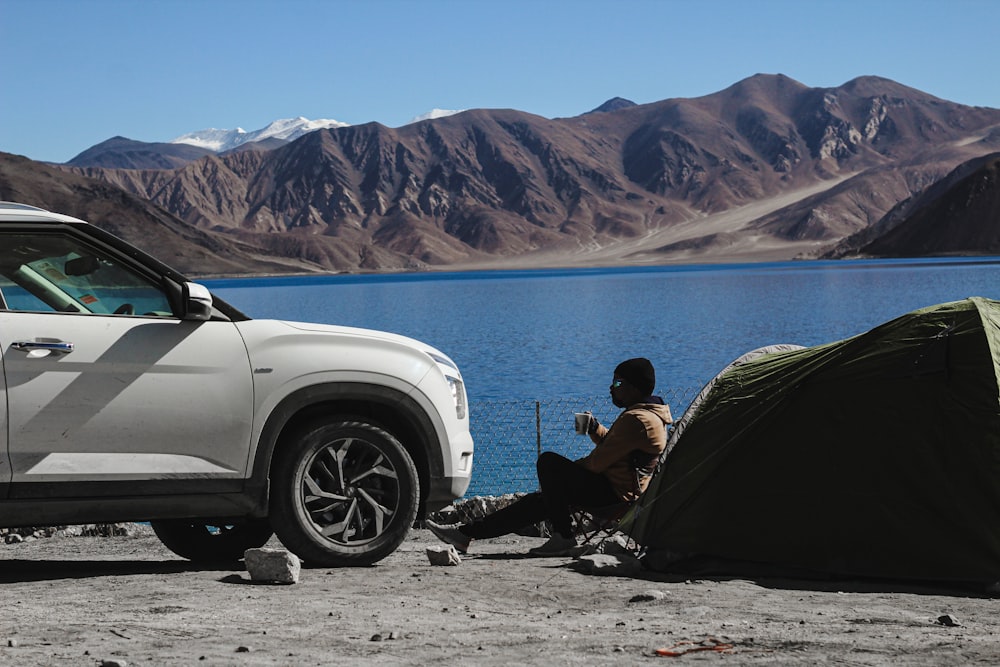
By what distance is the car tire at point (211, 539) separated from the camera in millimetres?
8578

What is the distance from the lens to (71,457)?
22.6 ft

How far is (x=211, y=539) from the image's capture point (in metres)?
8.73

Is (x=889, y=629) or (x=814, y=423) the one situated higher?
(x=814, y=423)

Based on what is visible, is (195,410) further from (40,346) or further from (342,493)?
(342,493)

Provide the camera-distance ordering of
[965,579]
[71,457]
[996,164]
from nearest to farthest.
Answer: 1. [71,457]
2. [965,579]
3. [996,164]

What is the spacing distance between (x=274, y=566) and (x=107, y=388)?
1.38 meters

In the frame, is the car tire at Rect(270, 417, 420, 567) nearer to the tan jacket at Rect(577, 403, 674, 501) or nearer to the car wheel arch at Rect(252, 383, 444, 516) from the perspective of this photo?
the car wheel arch at Rect(252, 383, 444, 516)

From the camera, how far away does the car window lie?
23.5ft

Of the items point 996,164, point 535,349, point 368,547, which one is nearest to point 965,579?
point 368,547

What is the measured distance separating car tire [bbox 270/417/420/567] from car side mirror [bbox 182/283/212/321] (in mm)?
967

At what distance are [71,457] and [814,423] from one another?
456 centimetres

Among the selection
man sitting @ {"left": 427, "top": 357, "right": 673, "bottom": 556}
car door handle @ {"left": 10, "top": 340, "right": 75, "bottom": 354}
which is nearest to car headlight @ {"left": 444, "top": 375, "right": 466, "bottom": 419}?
man sitting @ {"left": 427, "top": 357, "right": 673, "bottom": 556}

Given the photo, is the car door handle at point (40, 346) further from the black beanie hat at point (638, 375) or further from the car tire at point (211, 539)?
the black beanie hat at point (638, 375)

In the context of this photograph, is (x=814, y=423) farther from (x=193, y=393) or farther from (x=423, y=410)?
(x=193, y=393)
